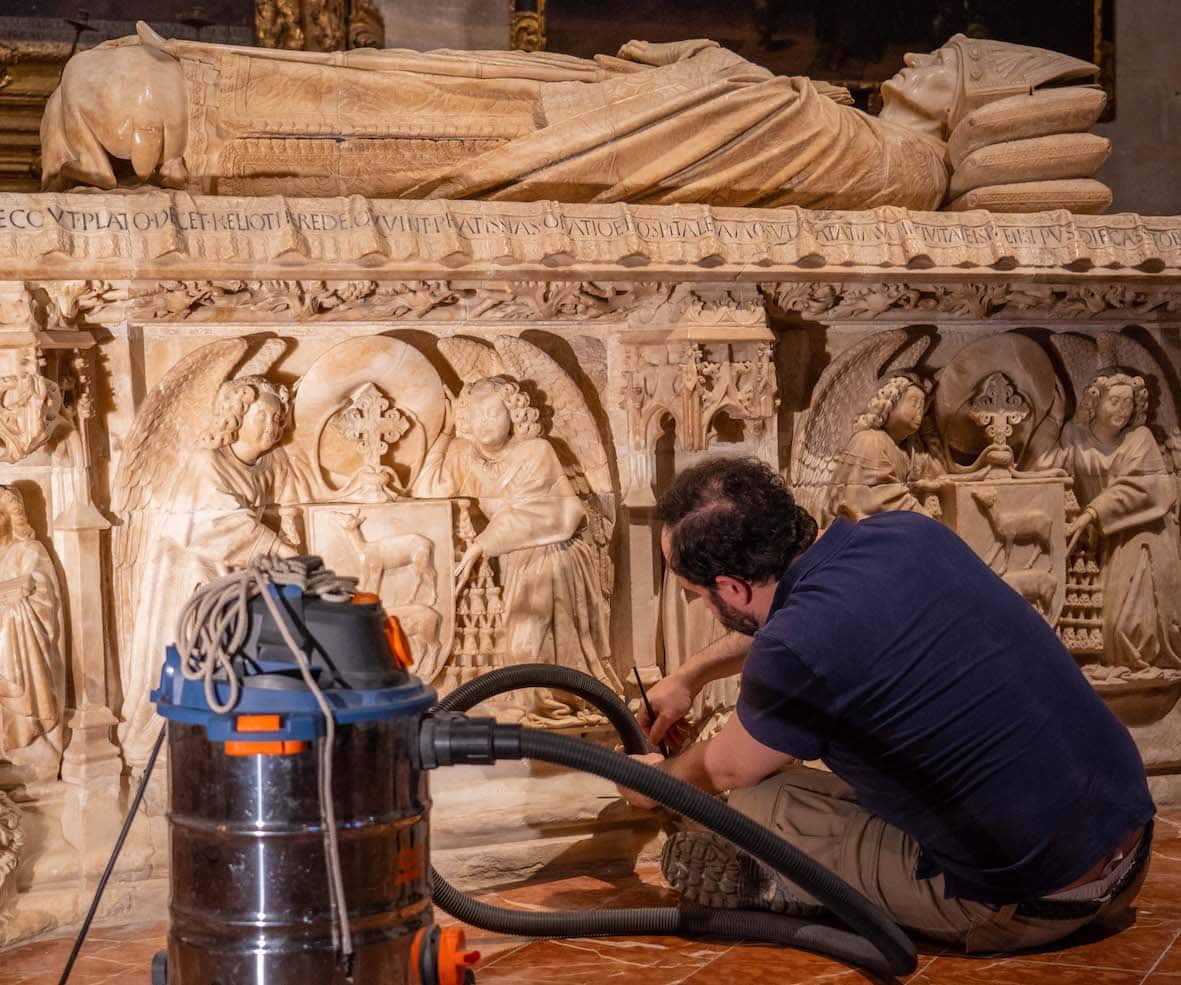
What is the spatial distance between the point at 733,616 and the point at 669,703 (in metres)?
0.47

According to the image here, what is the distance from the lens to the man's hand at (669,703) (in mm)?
3512

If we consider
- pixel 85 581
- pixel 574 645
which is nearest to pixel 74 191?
pixel 85 581

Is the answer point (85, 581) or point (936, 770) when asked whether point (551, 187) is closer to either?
point (85, 581)

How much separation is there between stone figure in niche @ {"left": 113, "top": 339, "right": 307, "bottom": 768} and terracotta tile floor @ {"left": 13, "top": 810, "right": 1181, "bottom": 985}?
0.55 metres

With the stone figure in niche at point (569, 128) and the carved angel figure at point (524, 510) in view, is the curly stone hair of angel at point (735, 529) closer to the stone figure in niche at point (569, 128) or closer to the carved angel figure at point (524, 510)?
the carved angel figure at point (524, 510)

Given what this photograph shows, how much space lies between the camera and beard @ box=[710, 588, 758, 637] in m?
3.09

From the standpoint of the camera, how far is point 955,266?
429 centimetres

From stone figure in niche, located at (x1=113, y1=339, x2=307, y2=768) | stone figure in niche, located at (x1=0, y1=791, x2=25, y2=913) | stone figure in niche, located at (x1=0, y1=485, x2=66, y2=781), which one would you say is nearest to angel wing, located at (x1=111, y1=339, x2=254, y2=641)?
stone figure in niche, located at (x1=113, y1=339, x2=307, y2=768)

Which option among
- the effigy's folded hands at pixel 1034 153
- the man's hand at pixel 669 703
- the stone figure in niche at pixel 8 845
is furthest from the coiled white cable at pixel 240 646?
the effigy's folded hands at pixel 1034 153

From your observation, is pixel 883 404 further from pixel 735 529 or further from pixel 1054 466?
pixel 735 529

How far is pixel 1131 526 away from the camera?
4695 mm

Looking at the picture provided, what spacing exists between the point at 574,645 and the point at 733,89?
168 cm

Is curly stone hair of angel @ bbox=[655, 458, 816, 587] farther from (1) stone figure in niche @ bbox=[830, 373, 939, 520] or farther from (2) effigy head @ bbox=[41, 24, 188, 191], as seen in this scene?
(2) effigy head @ bbox=[41, 24, 188, 191]

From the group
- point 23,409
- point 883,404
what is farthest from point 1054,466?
point 23,409
